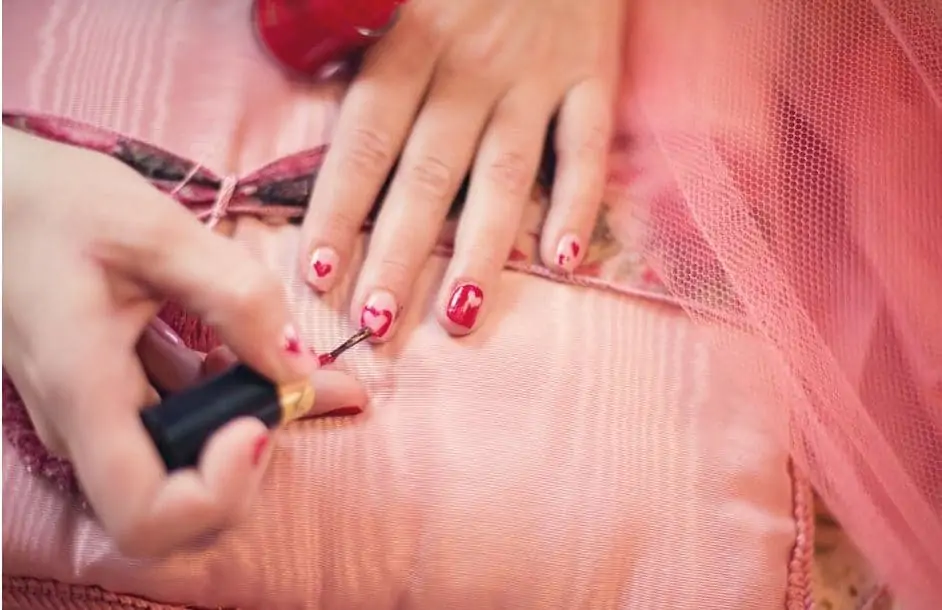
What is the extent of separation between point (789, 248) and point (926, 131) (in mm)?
107

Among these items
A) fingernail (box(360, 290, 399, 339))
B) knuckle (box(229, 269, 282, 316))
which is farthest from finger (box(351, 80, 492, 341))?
knuckle (box(229, 269, 282, 316))

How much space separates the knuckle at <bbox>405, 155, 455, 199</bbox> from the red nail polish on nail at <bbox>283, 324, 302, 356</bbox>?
0.48ft

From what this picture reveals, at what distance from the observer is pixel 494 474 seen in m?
0.46

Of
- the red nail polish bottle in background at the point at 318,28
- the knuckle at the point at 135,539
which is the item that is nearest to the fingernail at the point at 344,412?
the knuckle at the point at 135,539

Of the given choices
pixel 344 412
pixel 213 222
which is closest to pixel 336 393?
pixel 344 412

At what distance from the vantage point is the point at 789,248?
1.69 feet

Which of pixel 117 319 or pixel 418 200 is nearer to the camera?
pixel 117 319

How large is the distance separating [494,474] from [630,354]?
100 millimetres

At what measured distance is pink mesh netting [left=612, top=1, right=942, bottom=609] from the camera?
1.60ft

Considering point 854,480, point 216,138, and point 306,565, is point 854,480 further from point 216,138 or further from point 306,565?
point 216,138

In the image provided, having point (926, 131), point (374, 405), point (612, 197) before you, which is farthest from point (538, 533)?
point (926, 131)

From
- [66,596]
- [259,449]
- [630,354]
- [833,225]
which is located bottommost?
[66,596]

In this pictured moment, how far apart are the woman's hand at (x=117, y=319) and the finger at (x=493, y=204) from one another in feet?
0.38

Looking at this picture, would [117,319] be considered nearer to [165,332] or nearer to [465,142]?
[165,332]
